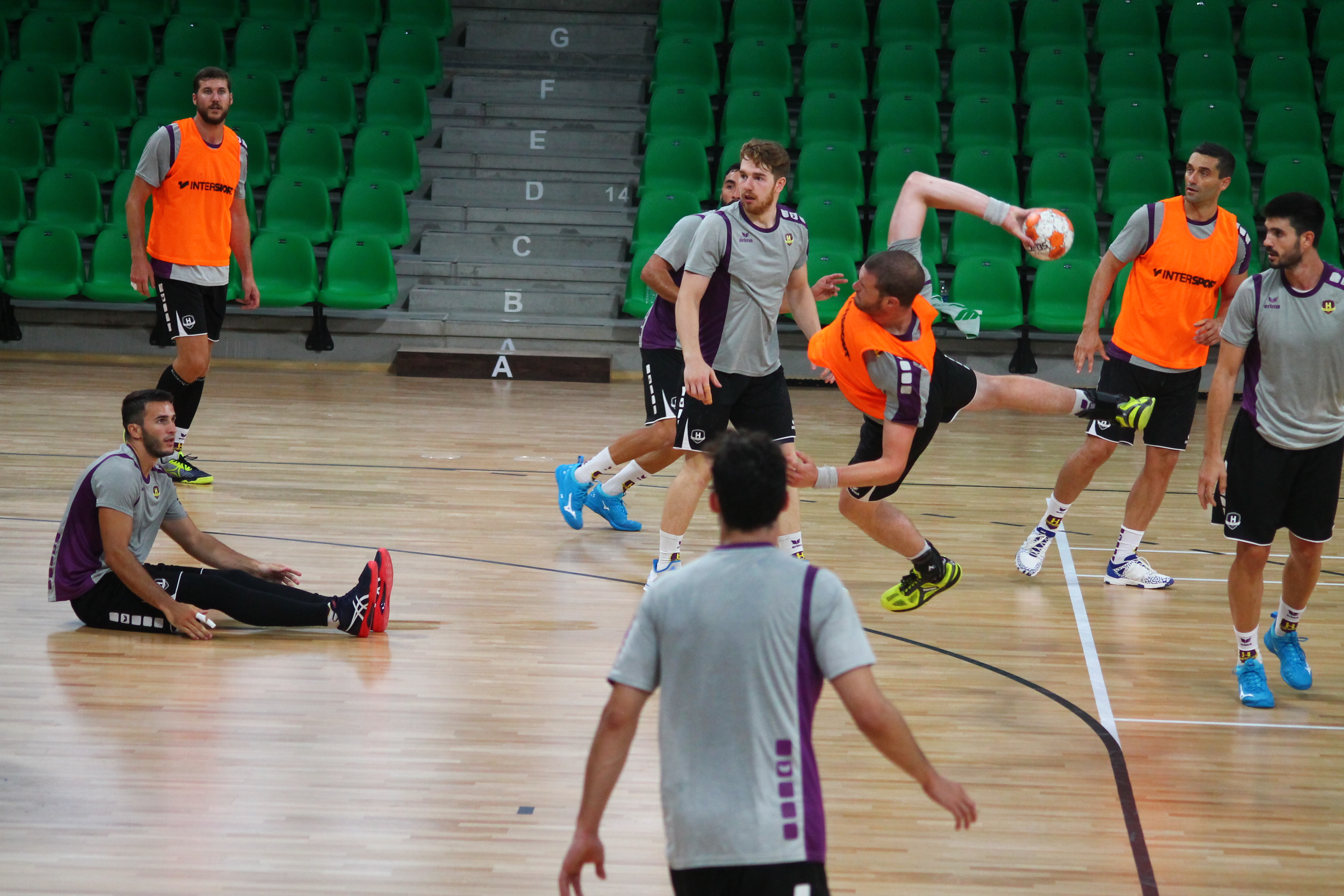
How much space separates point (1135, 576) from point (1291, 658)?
127 cm

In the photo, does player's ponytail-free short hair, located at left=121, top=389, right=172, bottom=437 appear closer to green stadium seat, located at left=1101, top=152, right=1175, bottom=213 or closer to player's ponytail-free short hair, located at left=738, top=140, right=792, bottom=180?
player's ponytail-free short hair, located at left=738, top=140, right=792, bottom=180

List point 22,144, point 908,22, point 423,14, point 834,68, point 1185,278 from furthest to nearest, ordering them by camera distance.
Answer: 1. point 423,14
2. point 908,22
3. point 834,68
4. point 22,144
5. point 1185,278

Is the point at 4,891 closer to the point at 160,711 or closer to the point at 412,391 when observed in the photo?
the point at 160,711

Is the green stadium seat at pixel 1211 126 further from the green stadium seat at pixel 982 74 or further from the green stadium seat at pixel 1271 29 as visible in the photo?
the green stadium seat at pixel 982 74

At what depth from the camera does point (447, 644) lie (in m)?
4.70

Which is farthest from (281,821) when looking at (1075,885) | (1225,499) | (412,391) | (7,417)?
(412,391)

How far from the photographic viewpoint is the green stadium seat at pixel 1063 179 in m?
11.7

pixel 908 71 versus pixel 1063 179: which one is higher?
pixel 908 71

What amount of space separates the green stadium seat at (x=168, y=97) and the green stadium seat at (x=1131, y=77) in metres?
8.42

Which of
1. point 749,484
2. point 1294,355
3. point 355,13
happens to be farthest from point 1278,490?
point 355,13

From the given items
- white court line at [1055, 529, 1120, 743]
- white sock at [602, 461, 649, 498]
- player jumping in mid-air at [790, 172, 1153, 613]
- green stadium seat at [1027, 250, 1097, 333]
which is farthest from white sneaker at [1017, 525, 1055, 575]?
green stadium seat at [1027, 250, 1097, 333]

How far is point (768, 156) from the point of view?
191 inches

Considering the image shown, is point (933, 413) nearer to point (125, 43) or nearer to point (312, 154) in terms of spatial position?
point (312, 154)

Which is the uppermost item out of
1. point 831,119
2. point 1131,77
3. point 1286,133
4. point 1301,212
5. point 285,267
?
point 1131,77
